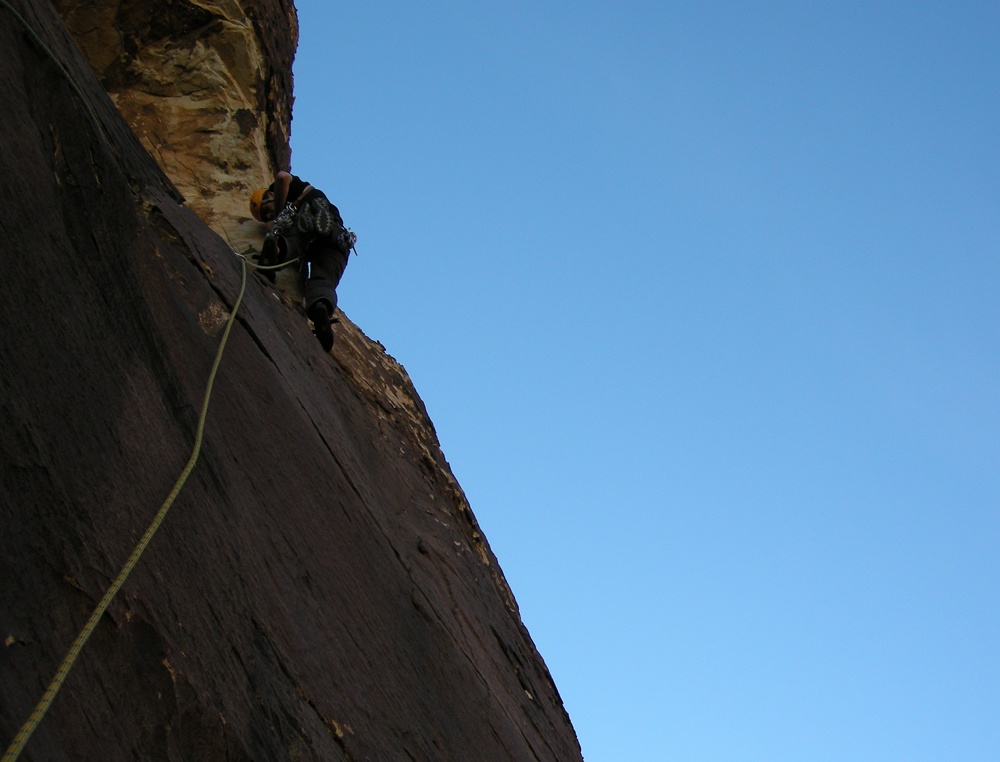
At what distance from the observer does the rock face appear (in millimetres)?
2648

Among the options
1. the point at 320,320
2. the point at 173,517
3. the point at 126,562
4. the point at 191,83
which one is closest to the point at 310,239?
the point at 320,320

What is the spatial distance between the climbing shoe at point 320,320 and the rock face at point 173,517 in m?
0.81

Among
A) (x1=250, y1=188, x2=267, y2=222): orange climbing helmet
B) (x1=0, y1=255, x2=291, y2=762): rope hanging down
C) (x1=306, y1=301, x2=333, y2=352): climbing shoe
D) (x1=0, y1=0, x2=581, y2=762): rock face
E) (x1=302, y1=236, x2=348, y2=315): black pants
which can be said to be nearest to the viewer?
(x1=0, y1=255, x2=291, y2=762): rope hanging down

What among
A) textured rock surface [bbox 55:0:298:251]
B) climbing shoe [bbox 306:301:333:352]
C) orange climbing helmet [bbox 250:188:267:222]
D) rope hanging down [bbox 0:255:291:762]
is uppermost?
textured rock surface [bbox 55:0:298:251]

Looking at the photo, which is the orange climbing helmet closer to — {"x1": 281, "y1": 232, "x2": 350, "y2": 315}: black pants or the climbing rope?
{"x1": 281, "y1": 232, "x2": 350, "y2": 315}: black pants

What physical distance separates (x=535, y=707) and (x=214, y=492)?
3160 mm

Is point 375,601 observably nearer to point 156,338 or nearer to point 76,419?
point 156,338

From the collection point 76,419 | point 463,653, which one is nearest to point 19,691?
point 76,419

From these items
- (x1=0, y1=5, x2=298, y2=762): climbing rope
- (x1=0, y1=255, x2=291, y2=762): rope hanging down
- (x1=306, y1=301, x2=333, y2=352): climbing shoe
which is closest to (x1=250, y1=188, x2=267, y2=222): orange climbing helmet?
(x1=306, y1=301, x2=333, y2=352): climbing shoe

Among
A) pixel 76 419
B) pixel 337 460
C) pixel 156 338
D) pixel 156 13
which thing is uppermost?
pixel 156 13

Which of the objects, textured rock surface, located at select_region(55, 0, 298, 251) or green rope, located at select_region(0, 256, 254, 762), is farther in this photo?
textured rock surface, located at select_region(55, 0, 298, 251)

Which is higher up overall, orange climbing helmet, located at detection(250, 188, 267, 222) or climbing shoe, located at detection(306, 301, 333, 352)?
orange climbing helmet, located at detection(250, 188, 267, 222)

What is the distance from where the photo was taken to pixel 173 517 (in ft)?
10.5

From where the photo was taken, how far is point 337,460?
505 cm
